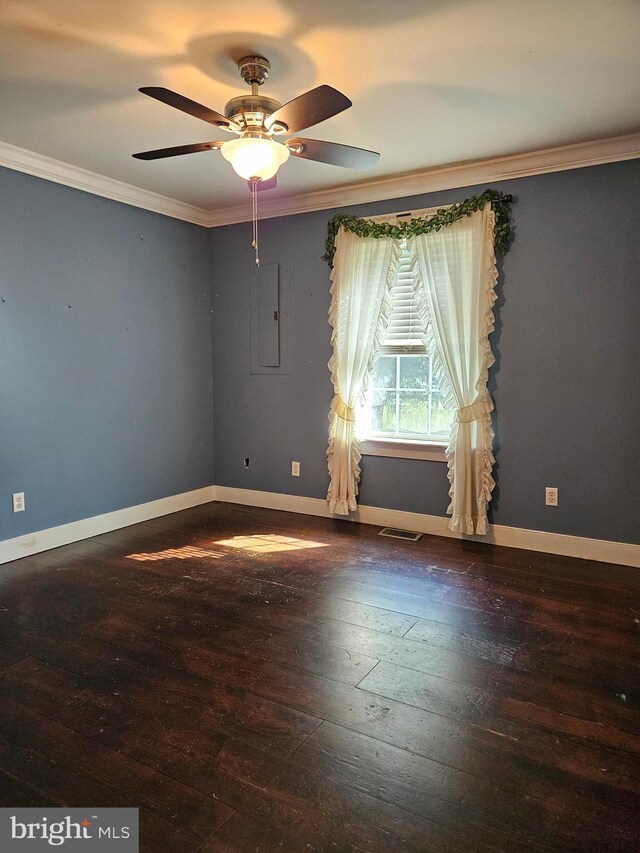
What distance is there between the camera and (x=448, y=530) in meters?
4.01

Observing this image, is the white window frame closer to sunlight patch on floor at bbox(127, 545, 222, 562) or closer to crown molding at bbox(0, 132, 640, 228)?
crown molding at bbox(0, 132, 640, 228)

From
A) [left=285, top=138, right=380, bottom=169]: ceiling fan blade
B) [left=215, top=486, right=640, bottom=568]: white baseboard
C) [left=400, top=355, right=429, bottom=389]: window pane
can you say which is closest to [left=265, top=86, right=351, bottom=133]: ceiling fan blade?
[left=285, top=138, right=380, bottom=169]: ceiling fan blade

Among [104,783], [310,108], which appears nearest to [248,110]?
[310,108]

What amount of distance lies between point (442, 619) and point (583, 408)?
1683 millimetres

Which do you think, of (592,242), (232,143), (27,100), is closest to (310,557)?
(232,143)

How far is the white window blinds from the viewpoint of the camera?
4012mm

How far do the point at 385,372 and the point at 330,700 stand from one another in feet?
8.70

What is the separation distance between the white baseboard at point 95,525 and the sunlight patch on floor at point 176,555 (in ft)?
1.84

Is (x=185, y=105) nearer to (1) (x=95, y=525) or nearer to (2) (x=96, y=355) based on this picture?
(2) (x=96, y=355)

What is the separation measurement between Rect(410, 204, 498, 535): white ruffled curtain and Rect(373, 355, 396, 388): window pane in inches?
17.7

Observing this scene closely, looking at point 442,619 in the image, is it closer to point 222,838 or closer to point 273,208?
point 222,838

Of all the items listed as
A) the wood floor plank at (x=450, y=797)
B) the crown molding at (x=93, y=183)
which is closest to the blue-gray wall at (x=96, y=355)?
the crown molding at (x=93, y=183)

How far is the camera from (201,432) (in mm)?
4996

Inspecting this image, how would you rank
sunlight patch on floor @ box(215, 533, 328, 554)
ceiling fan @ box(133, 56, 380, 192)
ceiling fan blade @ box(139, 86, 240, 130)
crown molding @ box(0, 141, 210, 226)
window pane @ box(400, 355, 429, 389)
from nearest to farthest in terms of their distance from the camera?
ceiling fan blade @ box(139, 86, 240, 130) → ceiling fan @ box(133, 56, 380, 192) → crown molding @ box(0, 141, 210, 226) → sunlight patch on floor @ box(215, 533, 328, 554) → window pane @ box(400, 355, 429, 389)
